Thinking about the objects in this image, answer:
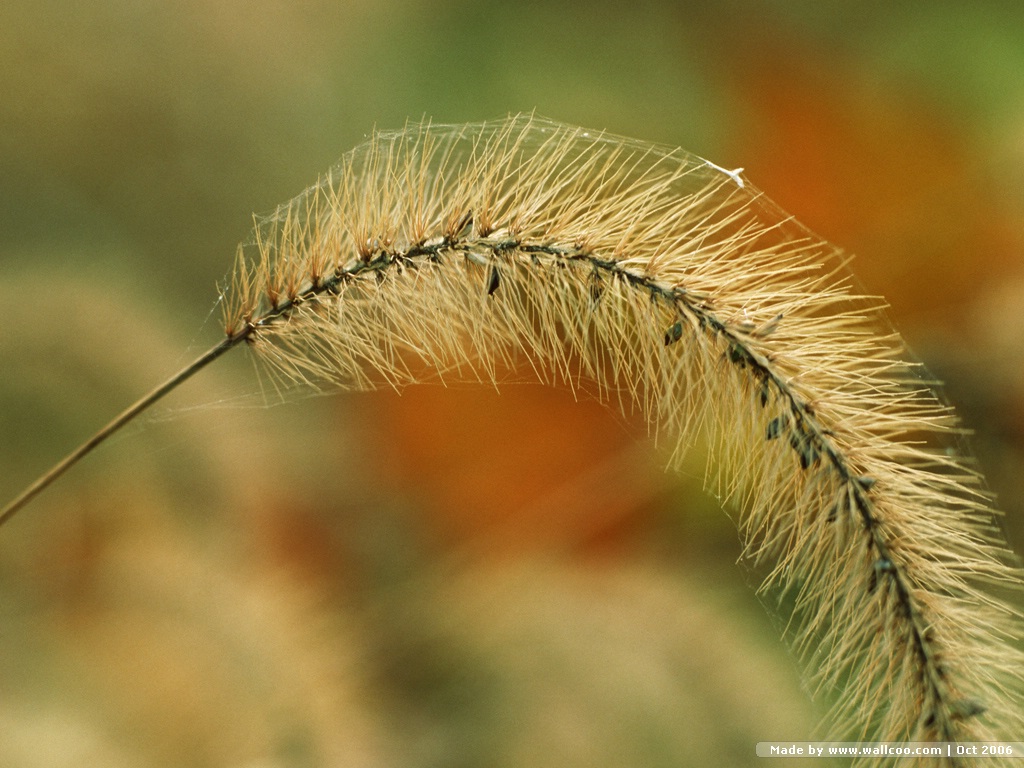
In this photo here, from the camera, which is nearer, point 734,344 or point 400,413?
point 734,344

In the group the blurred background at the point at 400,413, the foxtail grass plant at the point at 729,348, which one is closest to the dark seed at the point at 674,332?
the foxtail grass plant at the point at 729,348

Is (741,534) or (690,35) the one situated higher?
(690,35)

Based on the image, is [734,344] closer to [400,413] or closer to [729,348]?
[729,348]

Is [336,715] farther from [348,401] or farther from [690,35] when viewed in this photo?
[690,35]

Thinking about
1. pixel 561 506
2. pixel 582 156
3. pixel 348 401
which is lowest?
pixel 561 506

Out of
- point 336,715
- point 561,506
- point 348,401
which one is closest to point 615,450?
point 561,506

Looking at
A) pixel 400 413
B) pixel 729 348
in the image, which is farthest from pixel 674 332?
pixel 400 413

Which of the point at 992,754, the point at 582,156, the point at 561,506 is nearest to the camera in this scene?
the point at 992,754

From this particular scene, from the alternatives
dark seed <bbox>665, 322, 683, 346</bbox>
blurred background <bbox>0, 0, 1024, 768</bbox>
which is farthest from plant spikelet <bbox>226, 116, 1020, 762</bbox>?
blurred background <bbox>0, 0, 1024, 768</bbox>
